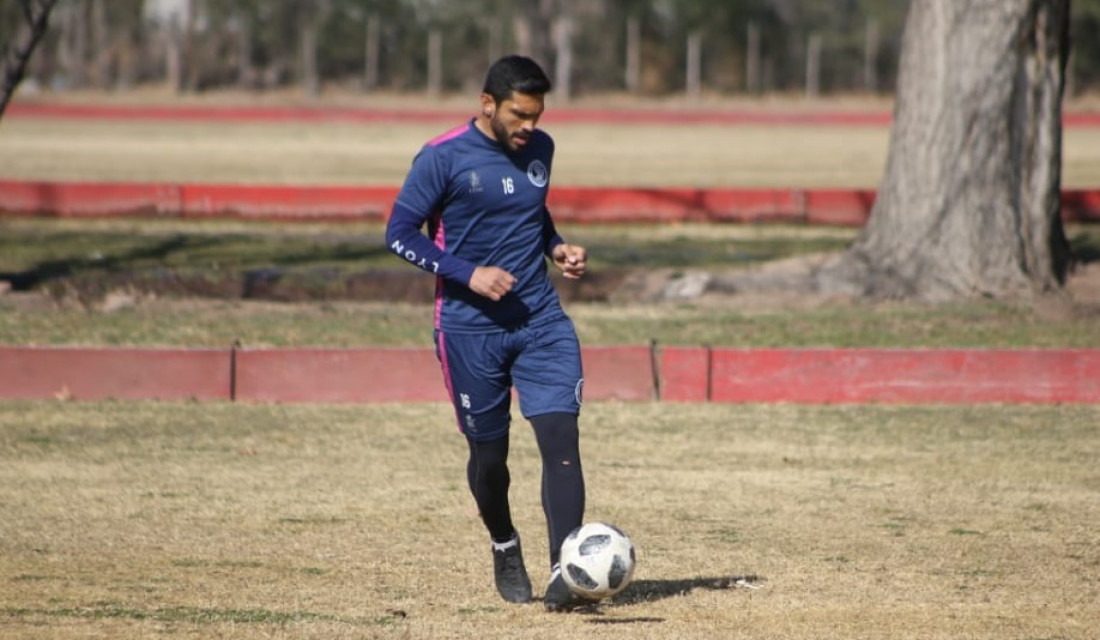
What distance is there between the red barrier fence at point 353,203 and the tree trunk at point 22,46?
18.1ft

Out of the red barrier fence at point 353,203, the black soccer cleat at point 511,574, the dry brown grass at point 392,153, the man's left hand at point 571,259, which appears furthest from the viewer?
the dry brown grass at point 392,153

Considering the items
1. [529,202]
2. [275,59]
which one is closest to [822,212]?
[529,202]

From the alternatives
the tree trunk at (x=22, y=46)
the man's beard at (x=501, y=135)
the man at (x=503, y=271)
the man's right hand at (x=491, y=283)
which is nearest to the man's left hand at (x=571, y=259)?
the man at (x=503, y=271)

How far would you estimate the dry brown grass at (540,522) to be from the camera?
5789 mm

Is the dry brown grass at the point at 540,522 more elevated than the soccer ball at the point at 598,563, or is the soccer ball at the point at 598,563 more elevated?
the soccer ball at the point at 598,563

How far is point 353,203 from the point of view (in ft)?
68.2

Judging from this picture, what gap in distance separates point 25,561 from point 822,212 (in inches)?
619

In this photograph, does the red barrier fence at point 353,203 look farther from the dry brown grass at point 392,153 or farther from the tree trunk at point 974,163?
the tree trunk at point 974,163

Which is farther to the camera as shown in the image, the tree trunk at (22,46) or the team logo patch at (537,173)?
the tree trunk at (22,46)

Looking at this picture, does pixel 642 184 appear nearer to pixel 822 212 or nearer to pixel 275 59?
pixel 822 212

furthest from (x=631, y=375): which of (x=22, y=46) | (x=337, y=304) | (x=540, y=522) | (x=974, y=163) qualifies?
(x=22, y=46)

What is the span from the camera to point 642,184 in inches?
1018

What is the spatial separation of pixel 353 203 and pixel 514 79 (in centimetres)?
1530

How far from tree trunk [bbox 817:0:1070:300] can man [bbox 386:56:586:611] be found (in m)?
8.66
